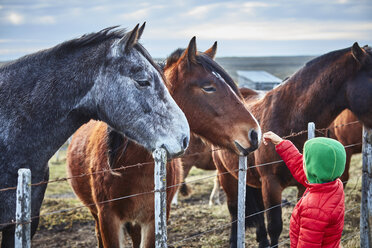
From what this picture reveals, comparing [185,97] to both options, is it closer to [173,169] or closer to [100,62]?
[173,169]

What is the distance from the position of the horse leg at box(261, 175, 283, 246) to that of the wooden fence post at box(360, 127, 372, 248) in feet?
3.04

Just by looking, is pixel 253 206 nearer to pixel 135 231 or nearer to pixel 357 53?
pixel 135 231

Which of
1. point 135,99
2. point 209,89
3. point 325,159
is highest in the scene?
point 209,89

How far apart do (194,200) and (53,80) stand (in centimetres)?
638

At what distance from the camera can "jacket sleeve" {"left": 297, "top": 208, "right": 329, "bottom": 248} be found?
2.29m

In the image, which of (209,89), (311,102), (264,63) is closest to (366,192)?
(311,102)

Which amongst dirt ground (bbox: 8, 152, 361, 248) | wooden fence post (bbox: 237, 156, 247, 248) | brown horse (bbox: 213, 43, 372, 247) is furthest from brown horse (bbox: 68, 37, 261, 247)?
dirt ground (bbox: 8, 152, 361, 248)

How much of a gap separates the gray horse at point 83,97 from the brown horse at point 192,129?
617 millimetres

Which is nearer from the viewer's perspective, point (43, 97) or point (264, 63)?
point (43, 97)

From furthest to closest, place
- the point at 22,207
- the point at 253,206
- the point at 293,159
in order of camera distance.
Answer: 1. the point at 253,206
2. the point at 293,159
3. the point at 22,207

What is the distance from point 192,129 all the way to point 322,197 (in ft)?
4.81

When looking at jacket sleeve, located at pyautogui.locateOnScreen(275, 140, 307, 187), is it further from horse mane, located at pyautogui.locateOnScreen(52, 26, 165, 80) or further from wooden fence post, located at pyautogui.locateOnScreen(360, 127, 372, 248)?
wooden fence post, located at pyautogui.locateOnScreen(360, 127, 372, 248)

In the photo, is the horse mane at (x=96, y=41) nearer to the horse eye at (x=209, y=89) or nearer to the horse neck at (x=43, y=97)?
the horse neck at (x=43, y=97)

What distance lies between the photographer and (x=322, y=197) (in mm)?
→ 2350
